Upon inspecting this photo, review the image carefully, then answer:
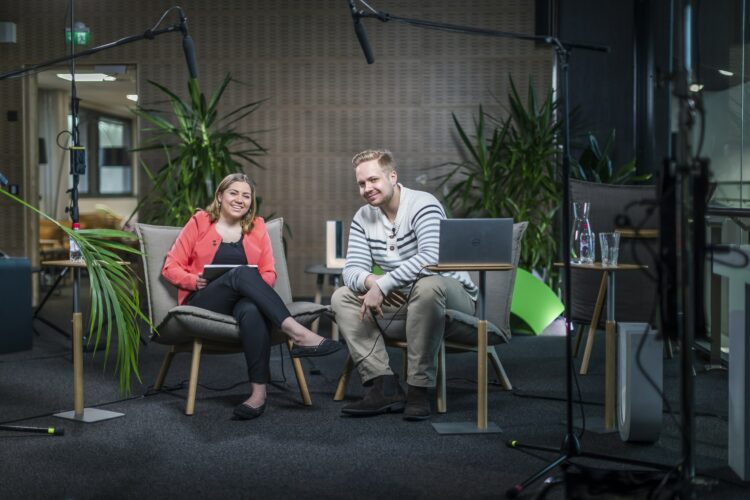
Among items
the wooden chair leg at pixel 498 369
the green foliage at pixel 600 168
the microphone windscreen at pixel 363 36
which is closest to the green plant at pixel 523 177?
the green foliage at pixel 600 168

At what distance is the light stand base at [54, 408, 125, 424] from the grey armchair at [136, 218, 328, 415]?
0.31 m

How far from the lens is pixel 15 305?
10.7 feet

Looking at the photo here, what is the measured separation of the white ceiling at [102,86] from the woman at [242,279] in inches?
156

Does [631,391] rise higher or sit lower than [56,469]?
higher

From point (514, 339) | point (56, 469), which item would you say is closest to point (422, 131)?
point (514, 339)

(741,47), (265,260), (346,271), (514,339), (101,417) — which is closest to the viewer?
(101,417)

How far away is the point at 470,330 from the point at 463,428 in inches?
17.5

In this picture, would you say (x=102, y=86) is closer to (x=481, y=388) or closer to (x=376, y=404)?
(x=376, y=404)

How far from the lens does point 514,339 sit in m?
5.80

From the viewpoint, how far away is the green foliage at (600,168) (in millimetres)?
6223

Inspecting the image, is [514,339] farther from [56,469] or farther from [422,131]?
[56,469]

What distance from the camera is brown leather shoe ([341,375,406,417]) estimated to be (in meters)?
3.56

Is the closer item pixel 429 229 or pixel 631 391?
pixel 631 391

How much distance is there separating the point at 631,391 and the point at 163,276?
6.77ft
